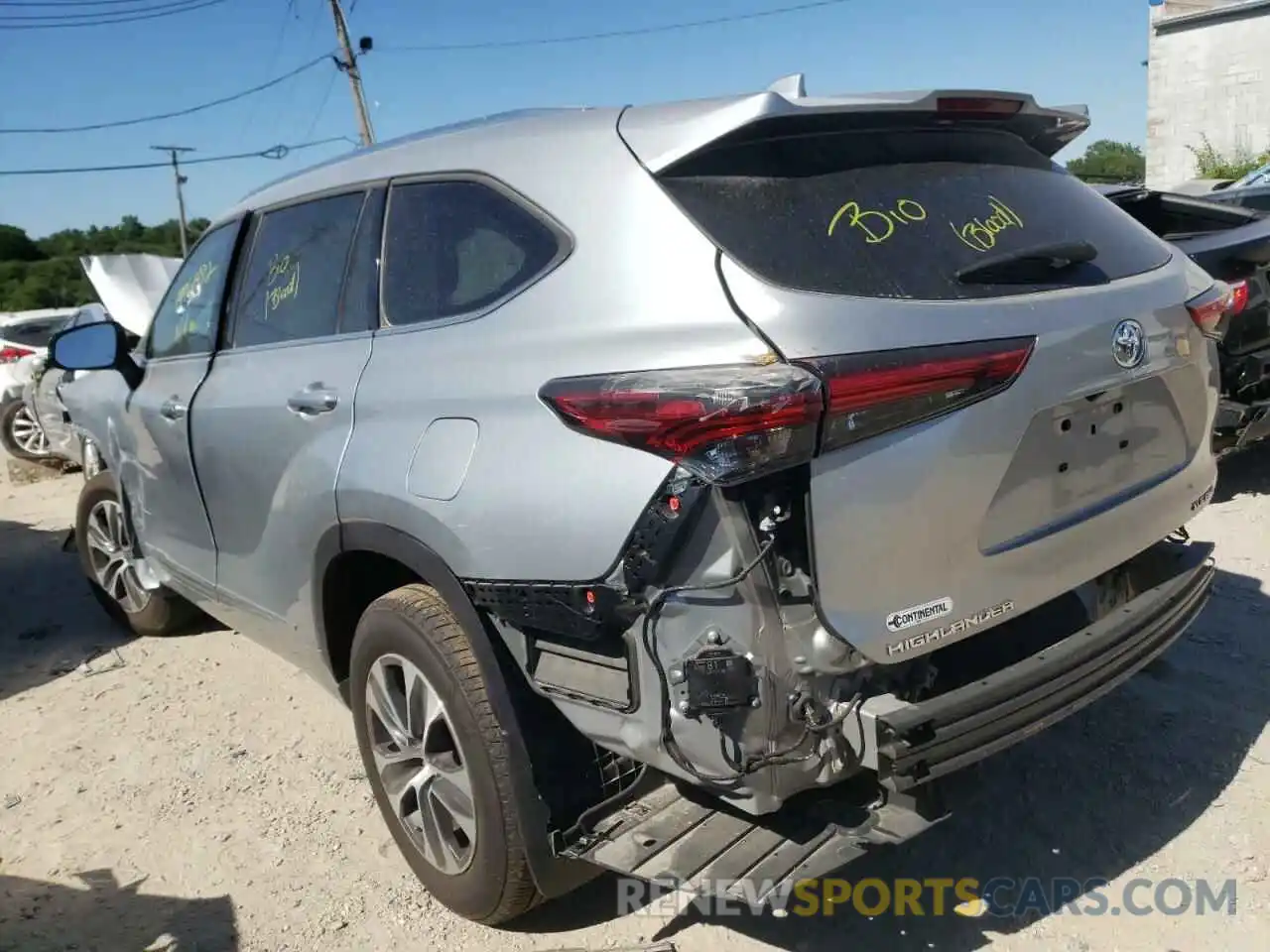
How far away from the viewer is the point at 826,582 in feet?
6.57

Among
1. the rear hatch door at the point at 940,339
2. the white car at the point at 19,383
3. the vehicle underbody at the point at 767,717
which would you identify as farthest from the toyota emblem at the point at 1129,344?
the white car at the point at 19,383

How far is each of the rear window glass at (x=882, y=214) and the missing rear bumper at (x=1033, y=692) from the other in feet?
Result: 2.69

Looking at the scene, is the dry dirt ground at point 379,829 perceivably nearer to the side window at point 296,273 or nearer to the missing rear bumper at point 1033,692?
the missing rear bumper at point 1033,692

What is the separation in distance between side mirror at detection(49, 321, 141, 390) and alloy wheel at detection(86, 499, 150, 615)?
34.0 inches

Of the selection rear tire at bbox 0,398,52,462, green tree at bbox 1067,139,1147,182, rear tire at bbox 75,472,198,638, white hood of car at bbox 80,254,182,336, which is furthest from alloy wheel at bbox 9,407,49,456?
green tree at bbox 1067,139,1147,182

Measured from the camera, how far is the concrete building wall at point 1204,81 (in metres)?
29.3

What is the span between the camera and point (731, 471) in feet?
6.32

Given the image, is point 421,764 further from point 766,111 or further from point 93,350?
point 93,350

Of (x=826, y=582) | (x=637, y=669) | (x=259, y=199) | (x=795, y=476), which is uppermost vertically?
(x=259, y=199)

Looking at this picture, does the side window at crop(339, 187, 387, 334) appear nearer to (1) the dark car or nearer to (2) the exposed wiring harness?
(2) the exposed wiring harness

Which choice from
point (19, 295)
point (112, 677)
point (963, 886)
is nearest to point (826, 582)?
point (963, 886)

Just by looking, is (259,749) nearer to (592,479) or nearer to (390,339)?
(390,339)

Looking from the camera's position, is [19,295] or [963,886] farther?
[19,295]

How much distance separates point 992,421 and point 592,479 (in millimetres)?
820
